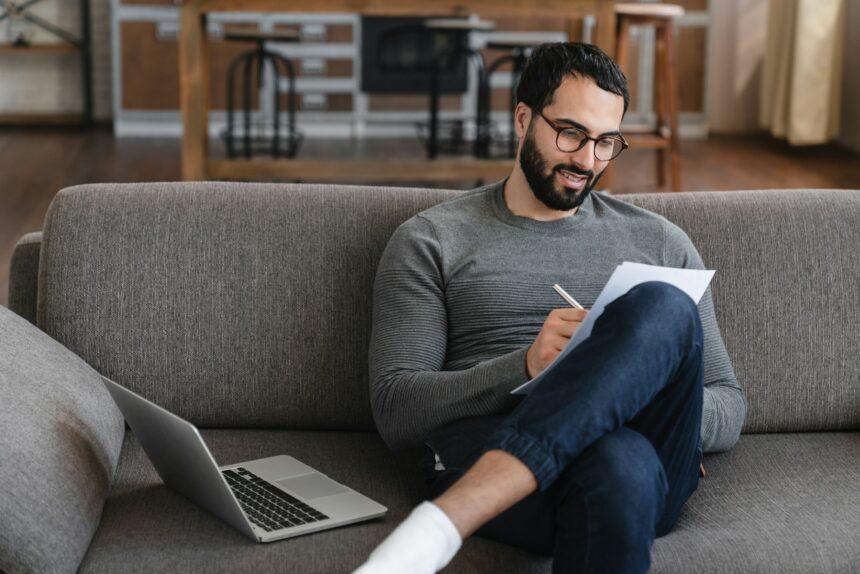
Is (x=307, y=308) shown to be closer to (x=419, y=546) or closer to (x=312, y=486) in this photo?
(x=312, y=486)

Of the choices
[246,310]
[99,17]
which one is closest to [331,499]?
[246,310]

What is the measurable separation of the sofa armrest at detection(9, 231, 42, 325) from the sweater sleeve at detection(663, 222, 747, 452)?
1.09m

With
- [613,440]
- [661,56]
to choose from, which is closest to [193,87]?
[661,56]

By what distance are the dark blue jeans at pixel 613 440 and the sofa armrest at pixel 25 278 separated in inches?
33.4

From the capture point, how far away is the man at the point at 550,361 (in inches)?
56.0

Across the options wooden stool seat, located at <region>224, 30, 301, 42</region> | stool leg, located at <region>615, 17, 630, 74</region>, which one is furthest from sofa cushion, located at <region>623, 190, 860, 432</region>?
wooden stool seat, located at <region>224, 30, 301, 42</region>

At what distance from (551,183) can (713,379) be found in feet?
1.34

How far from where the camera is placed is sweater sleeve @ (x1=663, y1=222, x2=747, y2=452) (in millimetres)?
1783

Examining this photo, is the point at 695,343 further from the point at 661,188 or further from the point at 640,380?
the point at 661,188

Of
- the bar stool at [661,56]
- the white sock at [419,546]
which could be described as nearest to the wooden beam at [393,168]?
the bar stool at [661,56]

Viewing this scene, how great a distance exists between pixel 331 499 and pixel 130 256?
1.91 ft

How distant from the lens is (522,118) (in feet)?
6.44

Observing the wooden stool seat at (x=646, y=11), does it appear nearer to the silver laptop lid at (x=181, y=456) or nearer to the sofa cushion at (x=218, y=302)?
the sofa cushion at (x=218, y=302)

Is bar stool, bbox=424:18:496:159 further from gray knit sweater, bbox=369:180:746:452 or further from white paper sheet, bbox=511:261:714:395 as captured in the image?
white paper sheet, bbox=511:261:714:395
